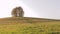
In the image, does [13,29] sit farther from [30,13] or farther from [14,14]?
[30,13]

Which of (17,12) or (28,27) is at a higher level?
(17,12)

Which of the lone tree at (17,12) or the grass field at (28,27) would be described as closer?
the grass field at (28,27)

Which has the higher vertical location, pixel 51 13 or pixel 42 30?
pixel 51 13

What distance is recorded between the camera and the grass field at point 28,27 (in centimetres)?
88

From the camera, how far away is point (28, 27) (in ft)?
2.96

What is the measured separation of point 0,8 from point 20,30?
1.15 feet

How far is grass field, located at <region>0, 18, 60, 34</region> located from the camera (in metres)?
0.88

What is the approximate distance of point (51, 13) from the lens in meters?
1.14

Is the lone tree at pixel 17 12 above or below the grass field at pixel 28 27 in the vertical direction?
above

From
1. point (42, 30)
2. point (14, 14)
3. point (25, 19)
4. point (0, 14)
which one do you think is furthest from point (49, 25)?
point (0, 14)

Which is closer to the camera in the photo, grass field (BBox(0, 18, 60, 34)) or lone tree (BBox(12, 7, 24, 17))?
grass field (BBox(0, 18, 60, 34))

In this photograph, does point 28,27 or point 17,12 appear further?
point 17,12

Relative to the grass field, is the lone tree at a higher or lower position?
higher

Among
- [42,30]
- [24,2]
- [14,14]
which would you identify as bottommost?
[42,30]
